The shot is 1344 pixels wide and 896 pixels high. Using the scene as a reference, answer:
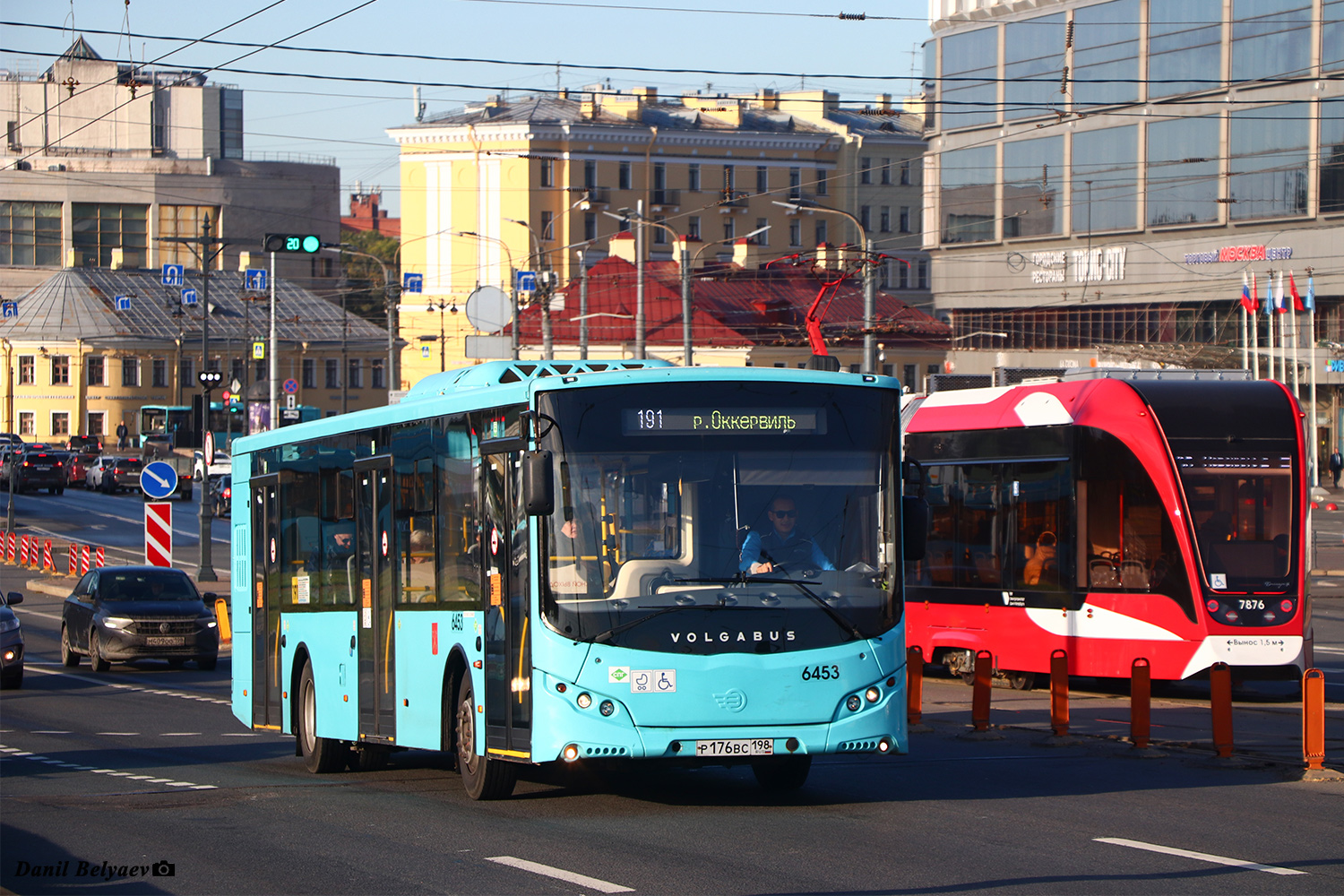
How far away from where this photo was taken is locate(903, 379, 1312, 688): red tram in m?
17.2

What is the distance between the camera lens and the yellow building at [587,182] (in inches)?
3871

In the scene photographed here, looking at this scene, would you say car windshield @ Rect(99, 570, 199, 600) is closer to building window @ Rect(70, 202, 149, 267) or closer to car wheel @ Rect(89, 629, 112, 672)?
car wheel @ Rect(89, 629, 112, 672)

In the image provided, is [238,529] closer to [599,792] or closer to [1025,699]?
[599,792]

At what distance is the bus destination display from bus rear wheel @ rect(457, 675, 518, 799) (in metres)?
2.07

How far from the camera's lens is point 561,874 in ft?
28.2

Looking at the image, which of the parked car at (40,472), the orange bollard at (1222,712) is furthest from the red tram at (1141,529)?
the parked car at (40,472)

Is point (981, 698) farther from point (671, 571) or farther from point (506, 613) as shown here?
point (506, 613)

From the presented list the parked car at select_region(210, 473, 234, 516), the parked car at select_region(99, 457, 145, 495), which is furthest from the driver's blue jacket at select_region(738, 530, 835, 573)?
the parked car at select_region(99, 457, 145, 495)

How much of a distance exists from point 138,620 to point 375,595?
13.4 metres

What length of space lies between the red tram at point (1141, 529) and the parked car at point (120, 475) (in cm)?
5699

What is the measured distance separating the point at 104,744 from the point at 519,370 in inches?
270

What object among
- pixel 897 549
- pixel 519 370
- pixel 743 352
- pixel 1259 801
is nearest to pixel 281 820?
pixel 519 370

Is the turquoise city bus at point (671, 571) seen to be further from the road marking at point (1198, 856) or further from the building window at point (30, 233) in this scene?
the building window at point (30, 233)

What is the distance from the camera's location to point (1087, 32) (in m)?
67.2
